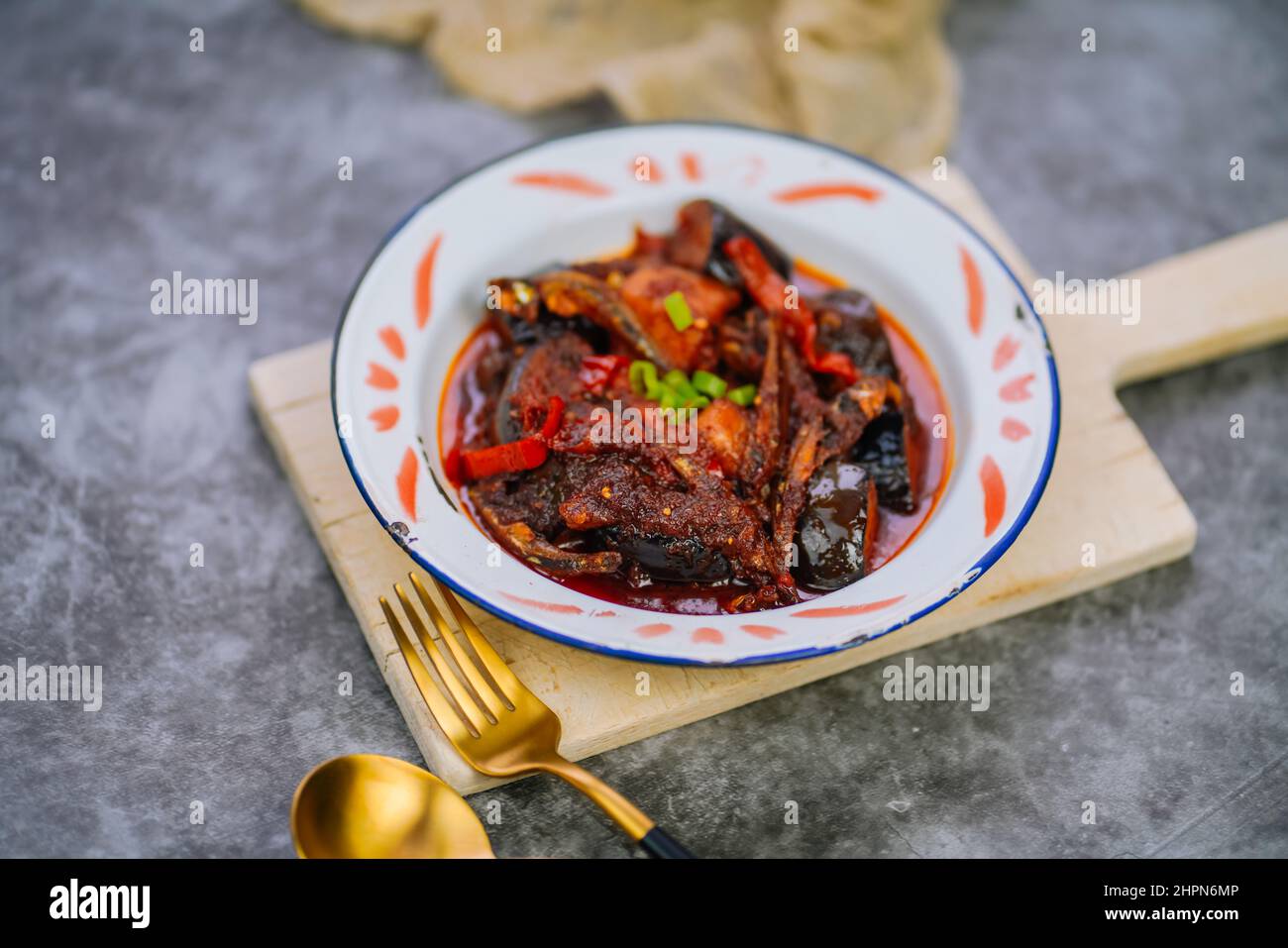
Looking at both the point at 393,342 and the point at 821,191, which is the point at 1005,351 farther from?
the point at 393,342

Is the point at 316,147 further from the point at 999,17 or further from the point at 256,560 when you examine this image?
the point at 999,17

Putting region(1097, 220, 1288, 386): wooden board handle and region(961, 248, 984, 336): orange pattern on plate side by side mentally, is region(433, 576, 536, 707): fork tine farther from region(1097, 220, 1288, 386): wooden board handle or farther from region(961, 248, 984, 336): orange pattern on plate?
region(1097, 220, 1288, 386): wooden board handle

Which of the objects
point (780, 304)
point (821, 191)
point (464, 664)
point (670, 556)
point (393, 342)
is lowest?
point (464, 664)

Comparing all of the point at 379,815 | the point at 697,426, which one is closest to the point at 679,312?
the point at 697,426

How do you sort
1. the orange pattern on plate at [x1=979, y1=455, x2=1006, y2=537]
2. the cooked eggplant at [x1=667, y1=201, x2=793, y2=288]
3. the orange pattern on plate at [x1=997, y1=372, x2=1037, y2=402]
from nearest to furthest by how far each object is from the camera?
the orange pattern on plate at [x1=979, y1=455, x2=1006, y2=537]
the orange pattern on plate at [x1=997, y1=372, x2=1037, y2=402]
the cooked eggplant at [x1=667, y1=201, x2=793, y2=288]

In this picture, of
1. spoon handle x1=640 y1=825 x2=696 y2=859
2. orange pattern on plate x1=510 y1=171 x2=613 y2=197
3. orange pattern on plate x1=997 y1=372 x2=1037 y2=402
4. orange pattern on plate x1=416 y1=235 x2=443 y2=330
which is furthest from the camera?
orange pattern on plate x1=510 y1=171 x2=613 y2=197

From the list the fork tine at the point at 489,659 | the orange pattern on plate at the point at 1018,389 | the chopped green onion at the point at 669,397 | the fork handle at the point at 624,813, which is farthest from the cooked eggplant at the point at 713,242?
the fork handle at the point at 624,813

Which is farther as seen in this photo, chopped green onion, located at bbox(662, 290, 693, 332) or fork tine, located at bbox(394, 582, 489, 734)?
chopped green onion, located at bbox(662, 290, 693, 332)

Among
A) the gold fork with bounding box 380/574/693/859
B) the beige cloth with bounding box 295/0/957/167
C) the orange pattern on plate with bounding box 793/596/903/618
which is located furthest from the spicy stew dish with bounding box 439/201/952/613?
the beige cloth with bounding box 295/0/957/167
